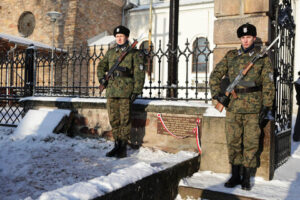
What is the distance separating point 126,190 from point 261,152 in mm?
1941

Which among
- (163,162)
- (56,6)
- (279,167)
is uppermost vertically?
(56,6)

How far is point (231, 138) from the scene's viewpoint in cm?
328

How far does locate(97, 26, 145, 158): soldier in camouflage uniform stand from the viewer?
13.7ft

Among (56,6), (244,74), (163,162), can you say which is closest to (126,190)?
(163,162)

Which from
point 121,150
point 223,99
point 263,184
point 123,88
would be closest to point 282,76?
point 223,99

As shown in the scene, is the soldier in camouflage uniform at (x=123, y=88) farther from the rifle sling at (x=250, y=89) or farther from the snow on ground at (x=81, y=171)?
the rifle sling at (x=250, y=89)

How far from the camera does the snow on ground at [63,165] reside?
2322mm

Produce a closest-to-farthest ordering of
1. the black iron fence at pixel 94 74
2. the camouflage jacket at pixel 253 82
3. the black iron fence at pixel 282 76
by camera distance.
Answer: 1. the camouflage jacket at pixel 253 82
2. the black iron fence at pixel 282 76
3. the black iron fence at pixel 94 74

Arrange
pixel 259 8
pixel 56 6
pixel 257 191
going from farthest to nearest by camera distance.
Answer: pixel 56 6
pixel 259 8
pixel 257 191

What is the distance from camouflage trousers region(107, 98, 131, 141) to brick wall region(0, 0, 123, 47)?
11.5 meters

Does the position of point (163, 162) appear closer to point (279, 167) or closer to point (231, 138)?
point (231, 138)

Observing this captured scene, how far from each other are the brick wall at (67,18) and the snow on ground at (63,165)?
1045cm

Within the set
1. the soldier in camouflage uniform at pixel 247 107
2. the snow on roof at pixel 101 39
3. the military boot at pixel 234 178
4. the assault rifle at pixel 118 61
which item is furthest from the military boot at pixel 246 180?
the snow on roof at pixel 101 39

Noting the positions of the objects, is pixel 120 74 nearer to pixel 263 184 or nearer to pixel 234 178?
pixel 234 178
